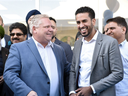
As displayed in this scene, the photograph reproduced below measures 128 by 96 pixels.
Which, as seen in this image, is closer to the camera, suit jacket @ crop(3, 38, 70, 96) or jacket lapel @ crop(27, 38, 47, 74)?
suit jacket @ crop(3, 38, 70, 96)

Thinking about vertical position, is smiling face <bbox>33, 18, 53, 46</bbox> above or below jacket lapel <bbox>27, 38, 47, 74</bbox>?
above

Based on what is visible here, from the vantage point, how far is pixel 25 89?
230 centimetres

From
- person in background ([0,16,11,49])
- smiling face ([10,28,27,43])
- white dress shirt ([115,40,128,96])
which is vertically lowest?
white dress shirt ([115,40,128,96])

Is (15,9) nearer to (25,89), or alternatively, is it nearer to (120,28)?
(120,28)

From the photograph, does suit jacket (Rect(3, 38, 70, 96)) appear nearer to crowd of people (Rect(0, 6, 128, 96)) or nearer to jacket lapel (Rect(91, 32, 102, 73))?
crowd of people (Rect(0, 6, 128, 96))

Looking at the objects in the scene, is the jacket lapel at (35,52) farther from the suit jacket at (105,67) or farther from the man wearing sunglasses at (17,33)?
the man wearing sunglasses at (17,33)

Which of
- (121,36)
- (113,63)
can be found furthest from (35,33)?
(121,36)

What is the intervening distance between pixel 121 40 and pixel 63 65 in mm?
1364

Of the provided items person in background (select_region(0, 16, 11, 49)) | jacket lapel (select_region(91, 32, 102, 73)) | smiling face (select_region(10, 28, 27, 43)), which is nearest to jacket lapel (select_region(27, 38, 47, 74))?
jacket lapel (select_region(91, 32, 102, 73))

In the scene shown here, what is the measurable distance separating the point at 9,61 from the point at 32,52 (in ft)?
1.11

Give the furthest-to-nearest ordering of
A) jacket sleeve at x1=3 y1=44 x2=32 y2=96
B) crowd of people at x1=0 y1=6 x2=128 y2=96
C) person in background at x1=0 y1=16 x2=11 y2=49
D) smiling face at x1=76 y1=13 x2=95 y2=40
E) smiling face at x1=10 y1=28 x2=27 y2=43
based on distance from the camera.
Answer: person in background at x1=0 y1=16 x2=11 y2=49 < smiling face at x1=10 y1=28 x2=27 y2=43 < smiling face at x1=76 y1=13 x2=95 y2=40 < crowd of people at x1=0 y1=6 x2=128 y2=96 < jacket sleeve at x1=3 y1=44 x2=32 y2=96

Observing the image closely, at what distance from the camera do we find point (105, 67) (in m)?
2.56

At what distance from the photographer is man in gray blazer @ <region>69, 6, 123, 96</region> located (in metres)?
2.51

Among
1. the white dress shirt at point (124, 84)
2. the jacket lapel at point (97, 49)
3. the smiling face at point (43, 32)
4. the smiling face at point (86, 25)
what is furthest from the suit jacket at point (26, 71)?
the white dress shirt at point (124, 84)
